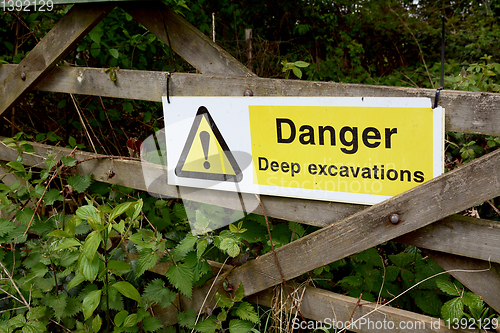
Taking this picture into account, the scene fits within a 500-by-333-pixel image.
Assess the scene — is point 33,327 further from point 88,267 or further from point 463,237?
point 463,237

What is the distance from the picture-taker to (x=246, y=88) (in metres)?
1.57

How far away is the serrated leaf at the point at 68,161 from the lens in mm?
2082

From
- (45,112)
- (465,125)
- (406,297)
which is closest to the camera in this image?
(465,125)

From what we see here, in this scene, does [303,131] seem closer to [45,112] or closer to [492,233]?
[492,233]

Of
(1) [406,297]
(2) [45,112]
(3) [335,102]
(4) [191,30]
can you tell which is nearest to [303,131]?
(3) [335,102]

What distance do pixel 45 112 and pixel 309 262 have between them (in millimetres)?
2899

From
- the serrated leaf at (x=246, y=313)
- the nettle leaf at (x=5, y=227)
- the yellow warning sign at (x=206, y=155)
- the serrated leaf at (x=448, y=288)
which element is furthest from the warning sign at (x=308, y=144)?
the nettle leaf at (x=5, y=227)

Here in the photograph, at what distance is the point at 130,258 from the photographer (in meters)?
2.19

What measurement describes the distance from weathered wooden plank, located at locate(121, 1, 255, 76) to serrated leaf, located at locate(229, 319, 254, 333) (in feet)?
4.02

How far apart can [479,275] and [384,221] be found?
17.7 inches

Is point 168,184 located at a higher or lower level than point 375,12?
lower

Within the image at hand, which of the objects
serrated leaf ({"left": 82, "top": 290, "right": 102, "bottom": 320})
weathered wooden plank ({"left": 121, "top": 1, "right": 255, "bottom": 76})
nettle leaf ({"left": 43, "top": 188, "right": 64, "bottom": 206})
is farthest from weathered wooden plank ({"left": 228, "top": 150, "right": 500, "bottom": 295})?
nettle leaf ({"left": 43, "top": 188, "right": 64, "bottom": 206})

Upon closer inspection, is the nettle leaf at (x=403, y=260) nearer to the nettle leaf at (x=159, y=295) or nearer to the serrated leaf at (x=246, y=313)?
the serrated leaf at (x=246, y=313)

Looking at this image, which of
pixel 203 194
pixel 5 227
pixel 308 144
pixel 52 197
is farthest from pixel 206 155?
pixel 5 227
